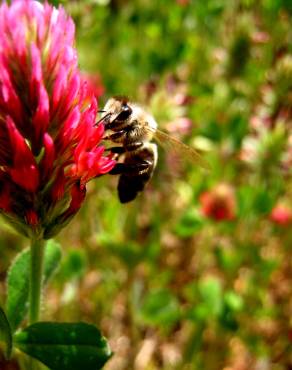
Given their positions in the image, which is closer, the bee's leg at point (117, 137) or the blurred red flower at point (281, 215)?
the bee's leg at point (117, 137)

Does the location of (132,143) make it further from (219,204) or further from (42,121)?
(219,204)

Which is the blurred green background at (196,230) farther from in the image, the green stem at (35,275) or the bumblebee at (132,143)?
the green stem at (35,275)

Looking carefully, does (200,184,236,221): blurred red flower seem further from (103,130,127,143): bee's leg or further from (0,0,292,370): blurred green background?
(103,130,127,143): bee's leg

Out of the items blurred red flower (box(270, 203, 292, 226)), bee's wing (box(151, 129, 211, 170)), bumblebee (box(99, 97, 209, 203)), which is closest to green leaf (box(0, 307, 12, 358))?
bumblebee (box(99, 97, 209, 203))

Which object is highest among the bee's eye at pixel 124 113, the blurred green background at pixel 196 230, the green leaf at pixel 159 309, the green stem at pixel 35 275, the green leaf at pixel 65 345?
the blurred green background at pixel 196 230

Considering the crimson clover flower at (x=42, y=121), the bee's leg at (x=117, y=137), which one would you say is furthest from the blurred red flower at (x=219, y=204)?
the crimson clover flower at (x=42, y=121)

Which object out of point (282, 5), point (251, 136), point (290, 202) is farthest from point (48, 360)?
point (282, 5)

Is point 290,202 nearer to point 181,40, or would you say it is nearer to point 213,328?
point 213,328

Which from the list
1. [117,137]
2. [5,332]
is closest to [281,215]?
[117,137]
